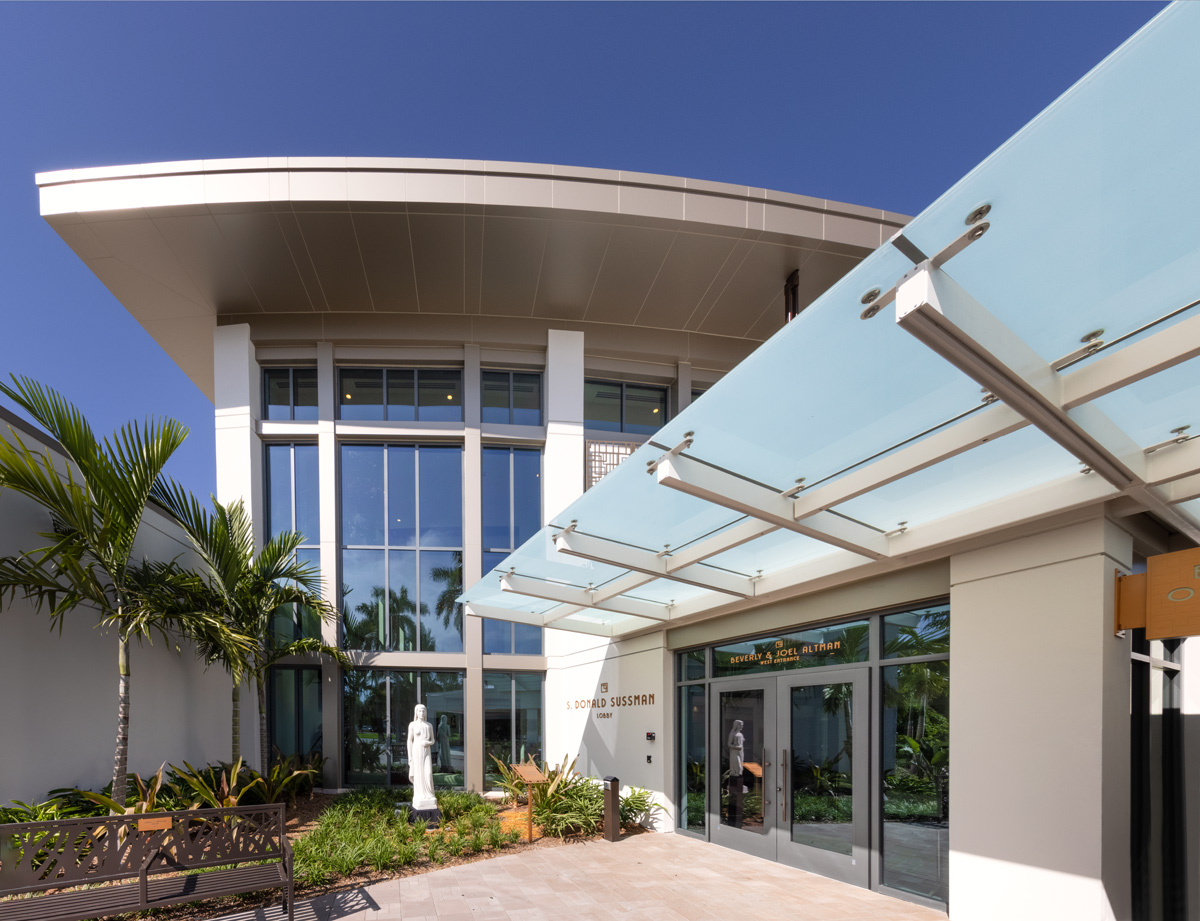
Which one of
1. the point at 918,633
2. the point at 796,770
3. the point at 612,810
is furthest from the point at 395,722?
the point at 918,633

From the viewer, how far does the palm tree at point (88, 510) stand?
7.46 m

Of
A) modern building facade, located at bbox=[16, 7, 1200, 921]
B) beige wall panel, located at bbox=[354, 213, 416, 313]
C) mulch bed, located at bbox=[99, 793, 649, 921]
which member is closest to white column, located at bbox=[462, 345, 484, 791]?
modern building facade, located at bbox=[16, 7, 1200, 921]

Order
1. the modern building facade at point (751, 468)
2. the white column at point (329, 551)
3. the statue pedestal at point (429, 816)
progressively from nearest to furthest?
the modern building facade at point (751, 468) → the statue pedestal at point (429, 816) → the white column at point (329, 551)

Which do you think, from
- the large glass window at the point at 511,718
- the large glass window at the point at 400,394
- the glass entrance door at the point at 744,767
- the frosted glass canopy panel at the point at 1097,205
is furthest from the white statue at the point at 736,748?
the large glass window at the point at 400,394

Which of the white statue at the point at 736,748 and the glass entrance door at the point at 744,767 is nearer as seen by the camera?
the glass entrance door at the point at 744,767

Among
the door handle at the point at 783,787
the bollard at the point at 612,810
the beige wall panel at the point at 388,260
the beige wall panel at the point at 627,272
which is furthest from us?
the beige wall panel at the point at 627,272

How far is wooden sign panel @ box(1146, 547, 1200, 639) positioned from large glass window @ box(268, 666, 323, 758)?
13.0 meters

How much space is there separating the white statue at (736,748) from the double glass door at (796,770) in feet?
0.04

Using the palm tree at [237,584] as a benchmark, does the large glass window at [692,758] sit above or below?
below

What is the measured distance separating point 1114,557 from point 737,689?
504 centimetres

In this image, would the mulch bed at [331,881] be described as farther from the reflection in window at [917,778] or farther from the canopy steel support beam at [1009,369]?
the canopy steel support beam at [1009,369]

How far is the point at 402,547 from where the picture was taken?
14359 mm

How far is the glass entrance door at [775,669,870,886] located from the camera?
7.15 metres

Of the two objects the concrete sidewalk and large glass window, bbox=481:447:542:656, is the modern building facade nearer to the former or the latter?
large glass window, bbox=481:447:542:656
